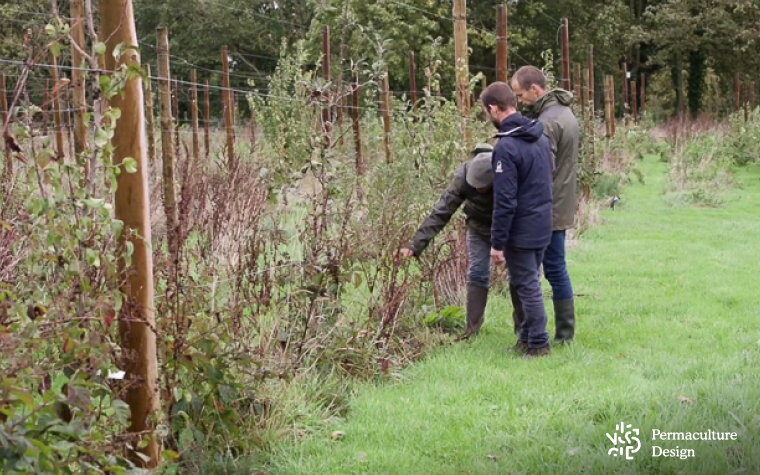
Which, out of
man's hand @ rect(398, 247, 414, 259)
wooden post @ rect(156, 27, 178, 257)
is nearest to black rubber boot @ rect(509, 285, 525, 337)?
man's hand @ rect(398, 247, 414, 259)

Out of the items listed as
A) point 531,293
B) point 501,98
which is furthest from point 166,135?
point 531,293

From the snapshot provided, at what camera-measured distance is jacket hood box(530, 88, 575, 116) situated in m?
6.95

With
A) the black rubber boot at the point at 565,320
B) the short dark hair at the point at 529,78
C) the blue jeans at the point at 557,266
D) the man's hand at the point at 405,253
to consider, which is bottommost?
the black rubber boot at the point at 565,320

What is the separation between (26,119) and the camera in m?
3.62

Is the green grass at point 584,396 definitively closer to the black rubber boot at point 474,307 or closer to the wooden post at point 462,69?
the black rubber boot at point 474,307

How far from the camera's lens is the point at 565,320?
272 inches

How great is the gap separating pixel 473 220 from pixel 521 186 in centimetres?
70

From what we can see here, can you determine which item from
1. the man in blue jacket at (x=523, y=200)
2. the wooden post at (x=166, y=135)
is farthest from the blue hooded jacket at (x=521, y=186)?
the wooden post at (x=166, y=135)

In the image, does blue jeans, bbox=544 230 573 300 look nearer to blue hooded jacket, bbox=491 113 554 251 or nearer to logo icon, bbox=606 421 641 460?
blue hooded jacket, bbox=491 113 554 251

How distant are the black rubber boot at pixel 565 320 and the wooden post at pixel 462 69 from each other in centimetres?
235

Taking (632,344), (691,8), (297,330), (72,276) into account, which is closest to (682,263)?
(632,344)

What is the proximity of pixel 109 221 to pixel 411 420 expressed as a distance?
2418mm

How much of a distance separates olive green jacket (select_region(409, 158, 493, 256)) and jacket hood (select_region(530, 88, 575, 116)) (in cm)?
57

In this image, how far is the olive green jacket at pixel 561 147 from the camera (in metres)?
6.81
